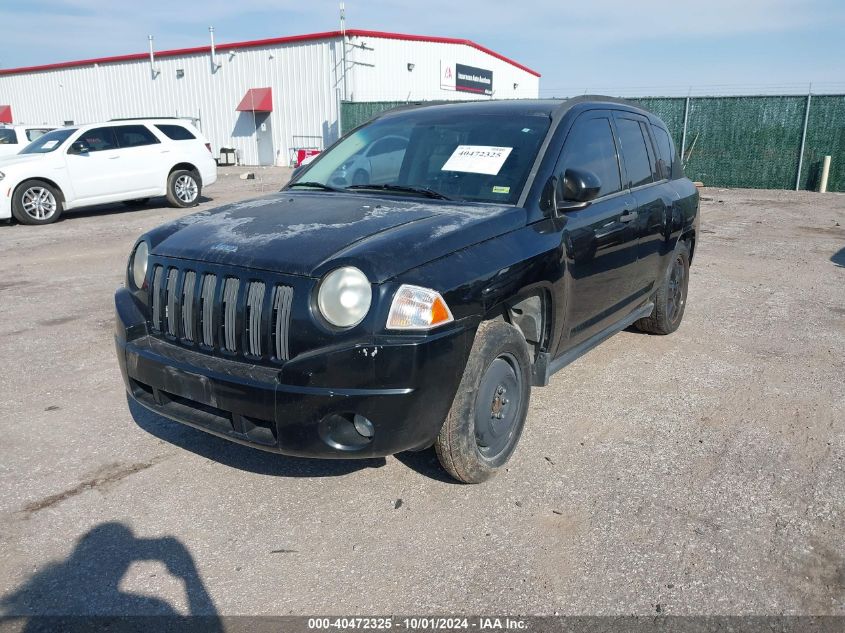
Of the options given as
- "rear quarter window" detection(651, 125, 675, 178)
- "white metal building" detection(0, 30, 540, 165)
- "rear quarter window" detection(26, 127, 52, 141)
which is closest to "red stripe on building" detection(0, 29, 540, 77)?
"white metal building" detection(0, 30, 540, 165)

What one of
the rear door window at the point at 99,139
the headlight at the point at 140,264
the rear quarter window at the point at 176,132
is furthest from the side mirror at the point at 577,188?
the rear quarter window at the point at 176,132

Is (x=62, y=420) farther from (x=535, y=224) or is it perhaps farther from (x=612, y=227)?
(x=612, y=227)

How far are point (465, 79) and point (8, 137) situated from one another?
2479 centimetres

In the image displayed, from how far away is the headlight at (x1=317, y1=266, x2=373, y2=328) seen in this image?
285 cm

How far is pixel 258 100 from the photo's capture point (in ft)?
103

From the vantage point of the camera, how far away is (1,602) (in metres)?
2.62

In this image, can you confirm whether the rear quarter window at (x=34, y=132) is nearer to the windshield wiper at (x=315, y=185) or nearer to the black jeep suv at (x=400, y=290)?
the windshield wiper at (x=315, y=185)

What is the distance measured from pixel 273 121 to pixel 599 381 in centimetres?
2927

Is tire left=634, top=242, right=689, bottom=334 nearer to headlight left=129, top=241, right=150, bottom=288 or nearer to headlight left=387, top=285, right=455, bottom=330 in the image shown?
headlight left=387, top=285, right=455, bottom=330

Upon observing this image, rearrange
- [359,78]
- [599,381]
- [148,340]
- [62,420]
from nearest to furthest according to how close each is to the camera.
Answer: [148,340], [62,420], [599,381], [359,78]

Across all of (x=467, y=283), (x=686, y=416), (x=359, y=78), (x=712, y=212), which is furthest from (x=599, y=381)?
(x=359, y=78)

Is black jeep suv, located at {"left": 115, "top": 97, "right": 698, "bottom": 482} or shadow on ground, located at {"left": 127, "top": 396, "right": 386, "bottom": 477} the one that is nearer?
black jeep suv, located at {"left": 115, "top": 97, "right": 698, "bottom": 482}

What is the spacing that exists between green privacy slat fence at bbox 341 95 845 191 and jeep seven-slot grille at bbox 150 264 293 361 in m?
20.0

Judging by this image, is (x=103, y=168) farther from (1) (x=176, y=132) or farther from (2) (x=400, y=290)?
(2) (x=400, y=290)
